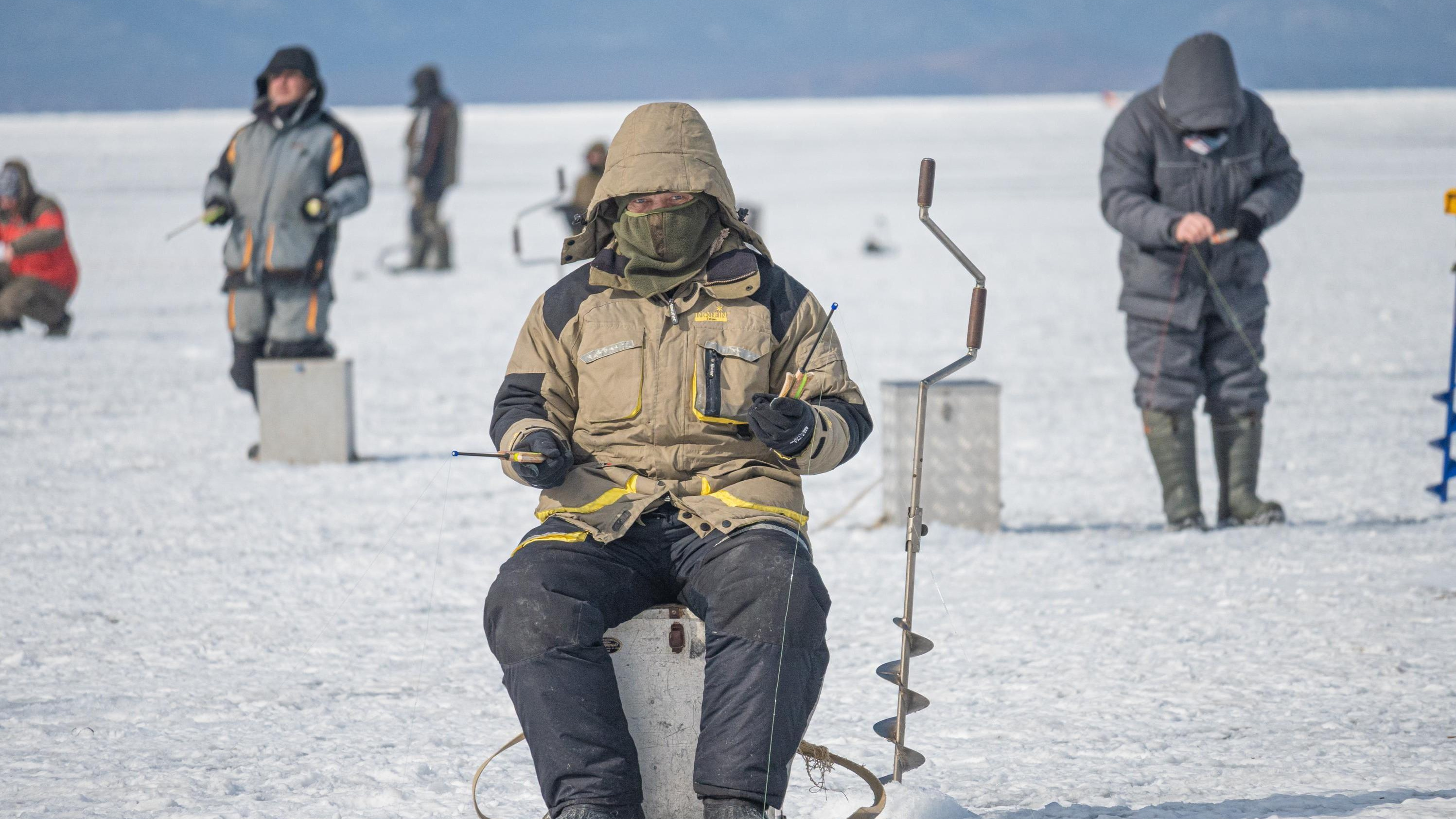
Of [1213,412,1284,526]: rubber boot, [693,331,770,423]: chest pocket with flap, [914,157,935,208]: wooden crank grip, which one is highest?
[914,157,935,208]: wooden crank grip

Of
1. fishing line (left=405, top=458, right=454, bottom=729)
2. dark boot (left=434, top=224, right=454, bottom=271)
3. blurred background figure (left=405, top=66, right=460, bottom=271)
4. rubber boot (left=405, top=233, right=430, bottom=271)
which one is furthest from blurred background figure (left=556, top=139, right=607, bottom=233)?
rubber boot (left=405, top=233, right=430, bottom=271)

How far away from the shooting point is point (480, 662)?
4.39 meters

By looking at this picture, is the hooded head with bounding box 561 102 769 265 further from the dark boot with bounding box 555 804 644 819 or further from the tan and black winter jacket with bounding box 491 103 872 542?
the dark boot with bounding box 555 804 644 819

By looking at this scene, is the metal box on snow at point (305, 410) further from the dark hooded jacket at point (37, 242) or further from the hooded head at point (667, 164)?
the dark hooded jacket at point (37, 242)

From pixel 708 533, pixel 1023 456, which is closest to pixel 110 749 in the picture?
pixel 708 533

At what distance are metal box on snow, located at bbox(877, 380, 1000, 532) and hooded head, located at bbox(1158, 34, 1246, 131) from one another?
121cm

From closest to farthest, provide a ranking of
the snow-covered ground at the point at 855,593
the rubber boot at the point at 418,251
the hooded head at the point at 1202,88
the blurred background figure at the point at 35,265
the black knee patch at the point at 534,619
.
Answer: the black knee patch at the point at 534,619
the snow-covered ground at the point at 855,593
the hooded head at the point at 1202,88
the blurred background figure at the point at 35,265
the rubber boot at the point at 418,251

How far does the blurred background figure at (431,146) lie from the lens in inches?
620

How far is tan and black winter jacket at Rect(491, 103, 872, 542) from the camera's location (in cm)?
306

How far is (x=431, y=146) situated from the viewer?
1581 centimetres

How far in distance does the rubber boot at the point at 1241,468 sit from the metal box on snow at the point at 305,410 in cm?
393

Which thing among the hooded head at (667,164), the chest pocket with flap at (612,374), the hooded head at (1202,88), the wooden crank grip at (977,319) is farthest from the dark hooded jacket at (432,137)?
the wooden crank grip at (977,319)

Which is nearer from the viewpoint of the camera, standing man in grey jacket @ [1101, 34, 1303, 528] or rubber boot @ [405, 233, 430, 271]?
standing man in grey jacket @ [1101, 34, 1303, 528]

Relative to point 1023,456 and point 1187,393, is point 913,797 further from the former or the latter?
point 1023,456
